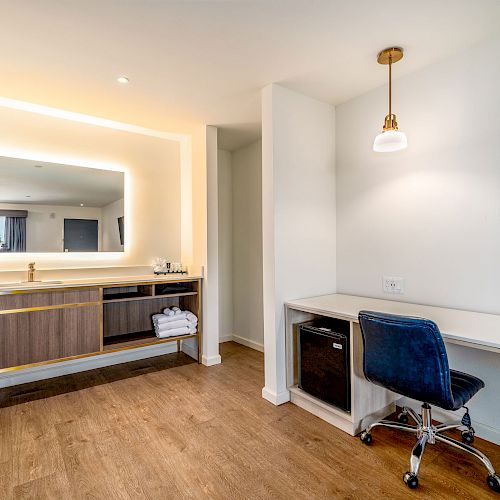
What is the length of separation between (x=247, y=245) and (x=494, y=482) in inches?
119

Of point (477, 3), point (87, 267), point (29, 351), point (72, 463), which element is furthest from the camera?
point (87, 267)

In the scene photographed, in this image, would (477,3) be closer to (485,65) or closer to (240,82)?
(485,65)

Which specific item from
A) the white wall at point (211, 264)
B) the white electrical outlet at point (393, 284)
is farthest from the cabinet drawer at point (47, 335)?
the white electrical outlet at point (393, 284)

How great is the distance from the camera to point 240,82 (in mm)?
2541

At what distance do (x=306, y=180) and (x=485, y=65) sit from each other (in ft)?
4.44

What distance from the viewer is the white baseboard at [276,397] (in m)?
2.51

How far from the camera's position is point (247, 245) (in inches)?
161

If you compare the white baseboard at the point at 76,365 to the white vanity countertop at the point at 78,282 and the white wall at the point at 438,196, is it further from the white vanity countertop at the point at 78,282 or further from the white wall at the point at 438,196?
the white wall at the point at 438,196

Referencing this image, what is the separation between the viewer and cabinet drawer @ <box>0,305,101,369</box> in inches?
96.1

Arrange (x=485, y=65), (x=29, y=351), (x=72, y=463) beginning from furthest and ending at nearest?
(x=29, y=351) → (x=485, y=65) → (x=72, y=463)

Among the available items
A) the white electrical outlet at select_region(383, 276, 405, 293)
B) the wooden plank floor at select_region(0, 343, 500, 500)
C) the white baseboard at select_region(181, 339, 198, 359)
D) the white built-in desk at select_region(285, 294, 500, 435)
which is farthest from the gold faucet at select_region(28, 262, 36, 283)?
the white electrical outlet at select_region(383, 276, 405, 293)

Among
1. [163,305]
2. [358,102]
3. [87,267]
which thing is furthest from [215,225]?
[358,102]

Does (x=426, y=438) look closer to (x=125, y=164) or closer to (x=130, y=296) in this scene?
(x=130, y=296)

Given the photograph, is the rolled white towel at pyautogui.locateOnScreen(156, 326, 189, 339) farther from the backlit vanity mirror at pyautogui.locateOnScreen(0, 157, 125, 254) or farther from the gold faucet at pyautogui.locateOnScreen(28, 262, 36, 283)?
the gold faucet at pyautogui.locateOnScreen(28, 262, 36, 283)
